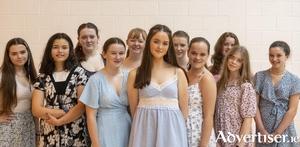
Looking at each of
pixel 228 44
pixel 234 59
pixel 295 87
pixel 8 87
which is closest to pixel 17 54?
pixel 8 87

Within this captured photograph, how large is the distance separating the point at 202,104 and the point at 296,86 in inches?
34.8

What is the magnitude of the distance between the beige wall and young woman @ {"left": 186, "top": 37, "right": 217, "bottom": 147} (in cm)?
131

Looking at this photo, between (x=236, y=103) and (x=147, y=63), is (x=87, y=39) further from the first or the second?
(x=236, y=103)

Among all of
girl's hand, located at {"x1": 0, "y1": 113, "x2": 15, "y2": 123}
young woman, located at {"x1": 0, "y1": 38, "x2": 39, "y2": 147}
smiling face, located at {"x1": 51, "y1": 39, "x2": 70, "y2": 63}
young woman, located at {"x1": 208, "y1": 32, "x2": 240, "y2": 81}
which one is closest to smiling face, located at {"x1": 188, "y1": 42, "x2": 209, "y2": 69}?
young woman, located at {"x1": 208, "y1": 32, "x2": 240, "y2": 81}

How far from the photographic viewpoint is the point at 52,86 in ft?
7.80

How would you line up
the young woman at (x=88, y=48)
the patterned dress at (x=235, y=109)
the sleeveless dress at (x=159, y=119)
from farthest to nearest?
the young woman at (x=88, y=48), the patterned dress at (x=235, y=109), the sleeveless dress at (x=159, y=119)

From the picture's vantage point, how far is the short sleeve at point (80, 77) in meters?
2.38

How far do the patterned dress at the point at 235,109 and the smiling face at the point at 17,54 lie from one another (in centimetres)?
148

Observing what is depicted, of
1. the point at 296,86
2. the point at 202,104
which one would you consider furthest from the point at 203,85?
the point at 296,86

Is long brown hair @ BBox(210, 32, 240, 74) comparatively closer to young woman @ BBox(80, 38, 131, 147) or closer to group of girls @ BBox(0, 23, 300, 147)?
group of girls @ BBox(0, 23, 300, 147)

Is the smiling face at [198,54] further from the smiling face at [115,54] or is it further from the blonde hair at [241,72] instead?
the smiling face at [115,54]

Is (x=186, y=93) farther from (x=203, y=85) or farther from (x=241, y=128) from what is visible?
(x=241, y=128)

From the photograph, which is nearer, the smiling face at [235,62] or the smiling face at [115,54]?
the smiling face at [115,54]

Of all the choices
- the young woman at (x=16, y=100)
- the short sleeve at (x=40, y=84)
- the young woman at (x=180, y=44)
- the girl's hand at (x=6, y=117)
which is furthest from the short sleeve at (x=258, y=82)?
the girl's hand at (x=6, y=117)
